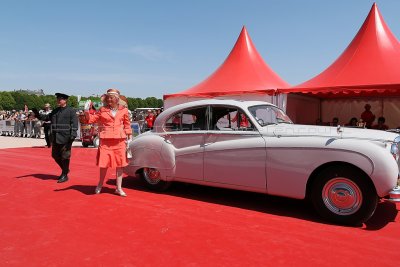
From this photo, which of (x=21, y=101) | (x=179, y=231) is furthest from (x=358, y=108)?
(x=21, y=101)

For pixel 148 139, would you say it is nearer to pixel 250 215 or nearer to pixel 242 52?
pixel 250 215

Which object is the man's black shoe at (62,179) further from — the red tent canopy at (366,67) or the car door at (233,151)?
the red tent canopy at (366,67)

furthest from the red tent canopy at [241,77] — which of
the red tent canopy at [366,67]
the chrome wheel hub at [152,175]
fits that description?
the chrome wheel hub at [152,175]

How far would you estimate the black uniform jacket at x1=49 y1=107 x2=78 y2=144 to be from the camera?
6543mm

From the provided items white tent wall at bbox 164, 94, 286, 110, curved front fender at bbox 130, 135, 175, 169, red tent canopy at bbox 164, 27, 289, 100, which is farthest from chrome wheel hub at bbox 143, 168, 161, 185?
red tent canopy at bbox 164, 27, 289, 100

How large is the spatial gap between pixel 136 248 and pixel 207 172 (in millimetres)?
2062

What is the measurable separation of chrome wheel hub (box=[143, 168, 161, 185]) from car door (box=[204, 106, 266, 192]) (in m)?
1.09

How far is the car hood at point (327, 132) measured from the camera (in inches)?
167

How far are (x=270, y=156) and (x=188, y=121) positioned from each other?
163 centimetres

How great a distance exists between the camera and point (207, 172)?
5172 millimetres

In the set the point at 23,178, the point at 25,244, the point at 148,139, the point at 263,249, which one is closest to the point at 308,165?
the point at 263,249

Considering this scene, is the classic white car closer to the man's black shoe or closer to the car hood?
the car hood

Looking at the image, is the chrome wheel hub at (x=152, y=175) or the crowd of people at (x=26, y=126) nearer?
the chrome wheel hub at (x=152, y=175)

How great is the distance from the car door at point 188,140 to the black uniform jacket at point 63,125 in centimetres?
218
